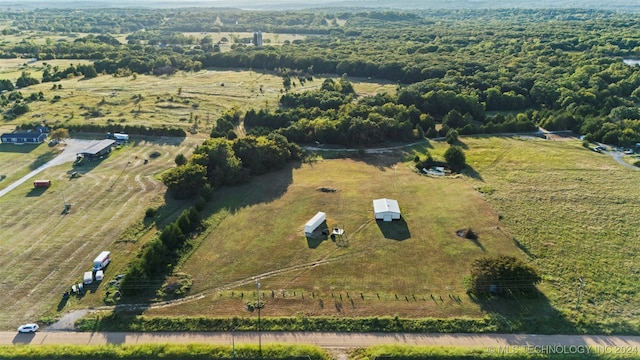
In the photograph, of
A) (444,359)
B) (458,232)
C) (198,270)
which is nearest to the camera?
(444,359)

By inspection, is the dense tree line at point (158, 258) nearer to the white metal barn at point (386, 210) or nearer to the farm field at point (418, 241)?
the farm field at point (418, 241)

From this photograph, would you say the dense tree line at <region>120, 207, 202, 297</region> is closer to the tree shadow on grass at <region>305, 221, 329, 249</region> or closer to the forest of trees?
the tree shadow on grass at <region>305, 221, 329, 249</region>

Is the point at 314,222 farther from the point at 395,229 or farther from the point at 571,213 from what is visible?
the point at 571,213

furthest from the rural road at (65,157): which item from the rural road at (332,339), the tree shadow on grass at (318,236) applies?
the tree shadow on grass at (318,236)

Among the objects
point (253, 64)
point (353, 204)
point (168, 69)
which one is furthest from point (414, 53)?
point (353, 204)

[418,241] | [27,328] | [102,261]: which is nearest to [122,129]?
[102,261]

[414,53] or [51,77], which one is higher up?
[414,53]

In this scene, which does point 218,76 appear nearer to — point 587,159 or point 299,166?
point 299,166
